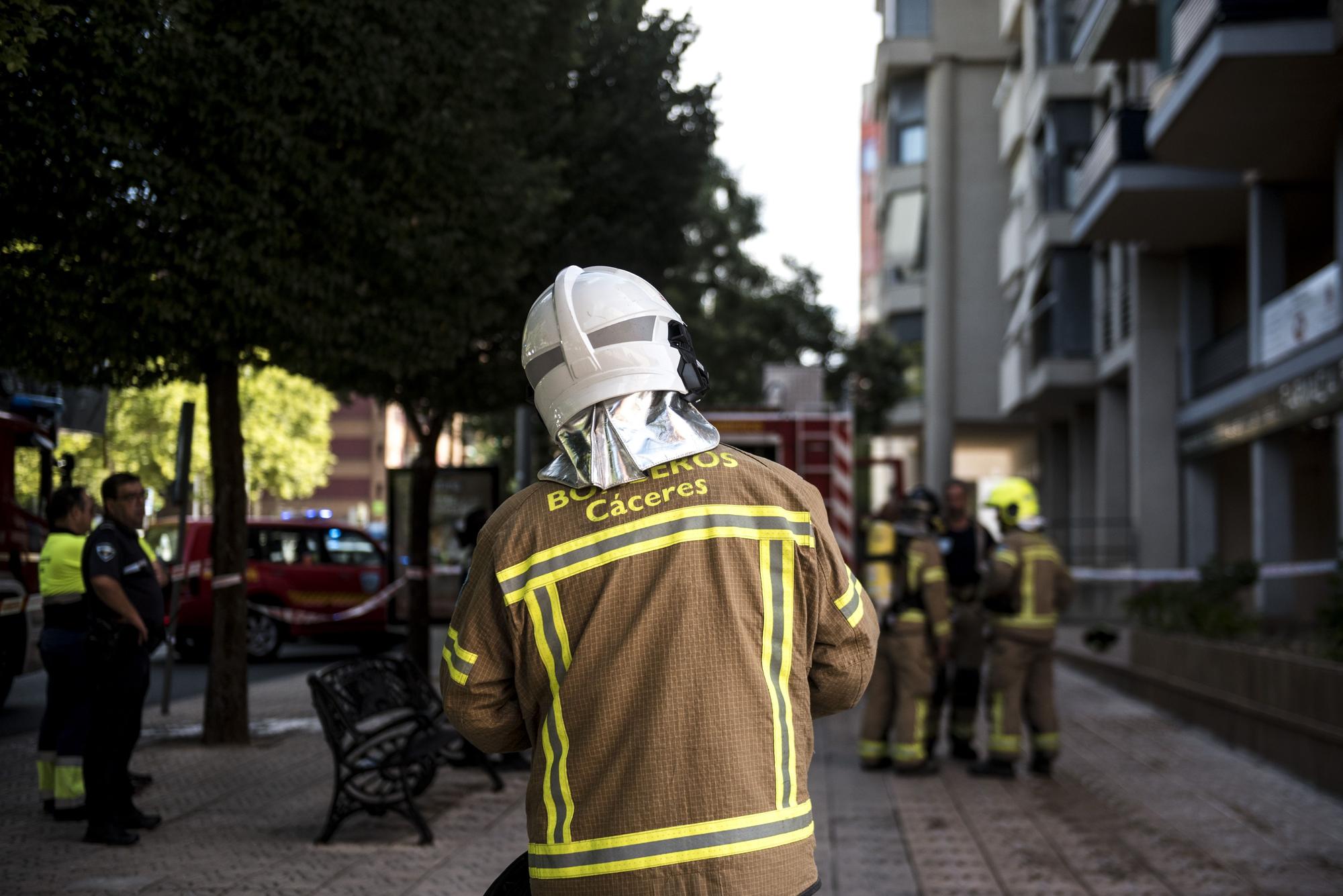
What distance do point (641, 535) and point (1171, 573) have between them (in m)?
21.5

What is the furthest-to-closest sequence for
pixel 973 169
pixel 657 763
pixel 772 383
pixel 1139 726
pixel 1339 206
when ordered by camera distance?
pixel 973 169
pixel 772 383
pixel 1339 206
pixel 1139 726
pixel 657 763

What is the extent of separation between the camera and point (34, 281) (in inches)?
338

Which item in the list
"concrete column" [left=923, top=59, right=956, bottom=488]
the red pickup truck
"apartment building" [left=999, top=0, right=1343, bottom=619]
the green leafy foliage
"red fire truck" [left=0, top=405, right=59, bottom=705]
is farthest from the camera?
"concrete column" [left=923, top=59, right=956, bottom=488]

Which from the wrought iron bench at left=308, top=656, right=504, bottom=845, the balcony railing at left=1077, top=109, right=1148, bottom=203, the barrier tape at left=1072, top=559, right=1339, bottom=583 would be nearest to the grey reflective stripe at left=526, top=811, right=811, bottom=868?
the wrought iron bench at left=308, top=656, right=504, bottom=845

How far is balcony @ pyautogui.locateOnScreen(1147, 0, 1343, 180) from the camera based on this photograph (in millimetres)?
15445

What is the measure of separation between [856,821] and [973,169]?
3999 cm

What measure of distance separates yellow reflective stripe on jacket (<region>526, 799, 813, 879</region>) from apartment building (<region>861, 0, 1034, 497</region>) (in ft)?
129

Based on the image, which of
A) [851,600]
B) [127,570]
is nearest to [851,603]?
[851,600]

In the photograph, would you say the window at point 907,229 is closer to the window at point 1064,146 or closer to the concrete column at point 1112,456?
the window at point 1064,146

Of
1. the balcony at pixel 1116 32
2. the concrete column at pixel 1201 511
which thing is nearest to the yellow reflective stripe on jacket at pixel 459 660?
the balcony at pixel 1116 32

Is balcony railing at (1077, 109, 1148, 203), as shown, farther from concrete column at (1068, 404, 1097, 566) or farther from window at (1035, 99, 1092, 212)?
concrete column at (1068, 404, 1097, 566)

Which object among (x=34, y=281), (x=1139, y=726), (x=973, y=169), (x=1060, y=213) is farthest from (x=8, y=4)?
(x=973, y=169)

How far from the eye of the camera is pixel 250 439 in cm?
3984

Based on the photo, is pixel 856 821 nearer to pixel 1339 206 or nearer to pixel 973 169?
pixel 1339 206
